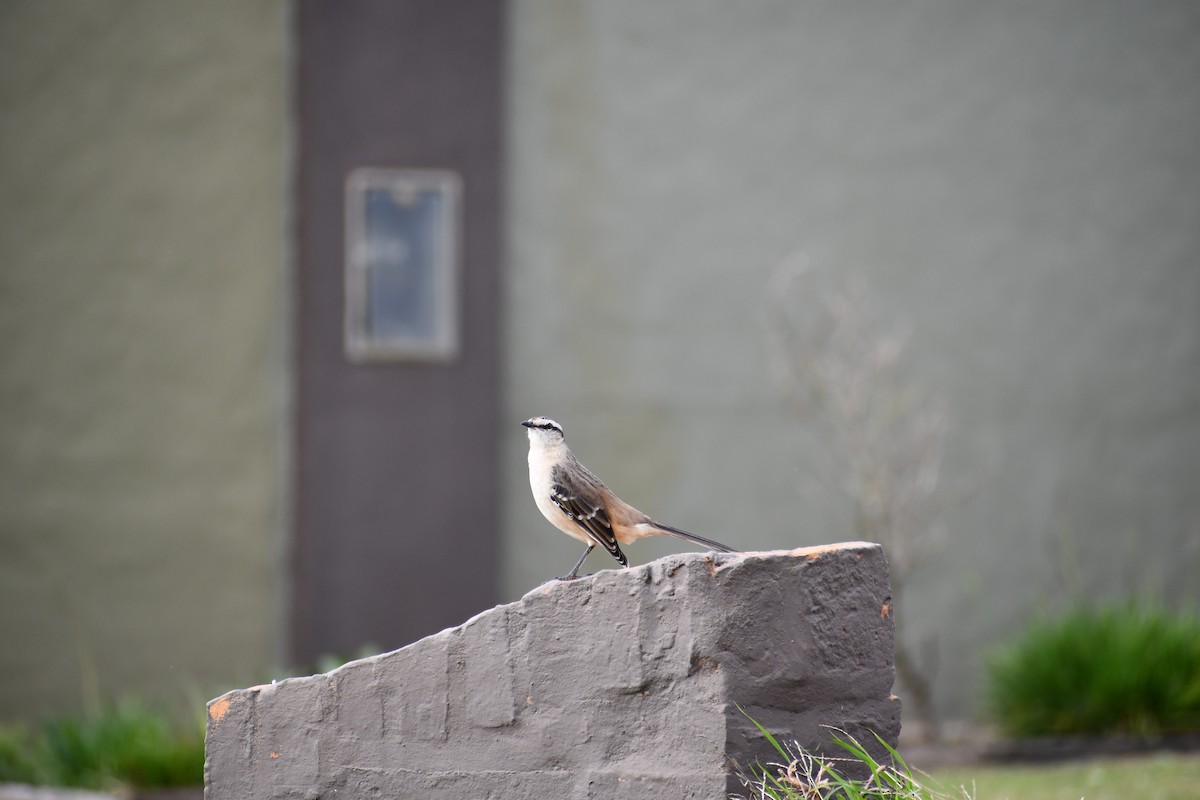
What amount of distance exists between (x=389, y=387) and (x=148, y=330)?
1.74 m

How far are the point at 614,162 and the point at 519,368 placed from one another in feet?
5.36

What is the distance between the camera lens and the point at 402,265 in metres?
10.0

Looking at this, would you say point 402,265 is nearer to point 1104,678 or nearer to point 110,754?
point 110,754

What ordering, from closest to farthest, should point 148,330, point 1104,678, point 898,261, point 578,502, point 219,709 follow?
point 219,709
point 578,502
point 1104,678
point 148,330
point 898,261

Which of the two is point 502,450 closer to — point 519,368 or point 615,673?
point 519,368

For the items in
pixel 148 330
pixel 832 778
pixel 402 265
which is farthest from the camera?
pixel 402 265

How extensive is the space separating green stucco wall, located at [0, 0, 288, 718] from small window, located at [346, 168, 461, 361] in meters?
0.55

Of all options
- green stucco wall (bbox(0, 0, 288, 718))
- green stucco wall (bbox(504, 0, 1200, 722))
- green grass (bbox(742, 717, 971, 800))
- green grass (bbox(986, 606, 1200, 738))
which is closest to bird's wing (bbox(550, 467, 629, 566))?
green grass (bbox(742, 717, 971, 800))

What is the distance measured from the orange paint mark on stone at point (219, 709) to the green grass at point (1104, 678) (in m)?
5.46

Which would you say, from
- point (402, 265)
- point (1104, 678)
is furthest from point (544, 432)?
point (402, 265)

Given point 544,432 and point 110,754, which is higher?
point 544,432

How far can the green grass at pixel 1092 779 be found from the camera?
632 cm

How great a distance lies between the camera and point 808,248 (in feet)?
33.7

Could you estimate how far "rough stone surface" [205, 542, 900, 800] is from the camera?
352cm
